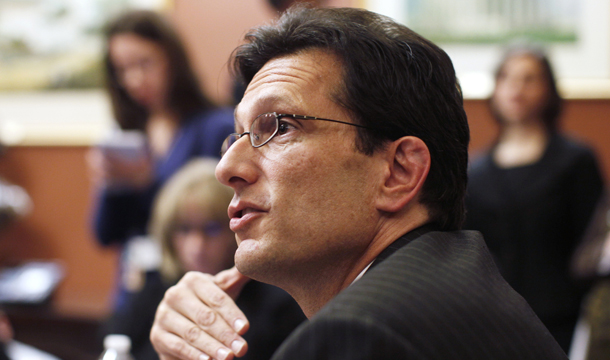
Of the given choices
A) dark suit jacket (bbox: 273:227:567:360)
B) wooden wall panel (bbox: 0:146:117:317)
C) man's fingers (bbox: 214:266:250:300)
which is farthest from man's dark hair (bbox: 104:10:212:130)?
wooden wall panel (bbox: 0:146:117:317)

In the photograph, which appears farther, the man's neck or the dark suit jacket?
the man's neck

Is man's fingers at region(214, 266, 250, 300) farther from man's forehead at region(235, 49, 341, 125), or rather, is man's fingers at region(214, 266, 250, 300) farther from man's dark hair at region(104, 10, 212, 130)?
man's dark hair at region(104, 10, 212, 130)

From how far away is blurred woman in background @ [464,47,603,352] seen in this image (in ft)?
7.53

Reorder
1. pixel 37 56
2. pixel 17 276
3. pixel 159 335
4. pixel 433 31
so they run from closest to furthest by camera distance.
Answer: pixel 159 335 < pixel 433 31 < pixel 17 276 < pixel 37 56

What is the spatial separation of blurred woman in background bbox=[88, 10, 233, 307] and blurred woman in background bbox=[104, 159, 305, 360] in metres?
0.13

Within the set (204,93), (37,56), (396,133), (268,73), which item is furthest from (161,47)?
(37,56)

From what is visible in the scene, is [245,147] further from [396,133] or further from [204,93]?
[204,93]

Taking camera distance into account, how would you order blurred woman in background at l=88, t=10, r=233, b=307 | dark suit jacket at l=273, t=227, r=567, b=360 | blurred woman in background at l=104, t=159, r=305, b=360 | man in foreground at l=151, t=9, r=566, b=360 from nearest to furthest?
dark suit jacket at l=273, t=227, r=567, b=360
man in foreground at l=151, t=9, r=566, b=360
blurred woman in background at l=104, t=159, r=305, b=360
blurred woman in background at l=88, t=10, r=233, b=307

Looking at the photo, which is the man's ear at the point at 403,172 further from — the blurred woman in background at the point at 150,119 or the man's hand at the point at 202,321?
the blurred woman in background at the point at 150,119

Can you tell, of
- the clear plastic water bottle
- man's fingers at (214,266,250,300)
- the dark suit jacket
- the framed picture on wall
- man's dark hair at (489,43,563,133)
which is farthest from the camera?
the framed picture on wall

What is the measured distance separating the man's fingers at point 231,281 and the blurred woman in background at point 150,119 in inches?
39.4

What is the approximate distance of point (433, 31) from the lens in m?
3.36

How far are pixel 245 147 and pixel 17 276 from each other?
316 cm

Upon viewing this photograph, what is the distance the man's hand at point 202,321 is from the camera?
104 cm
